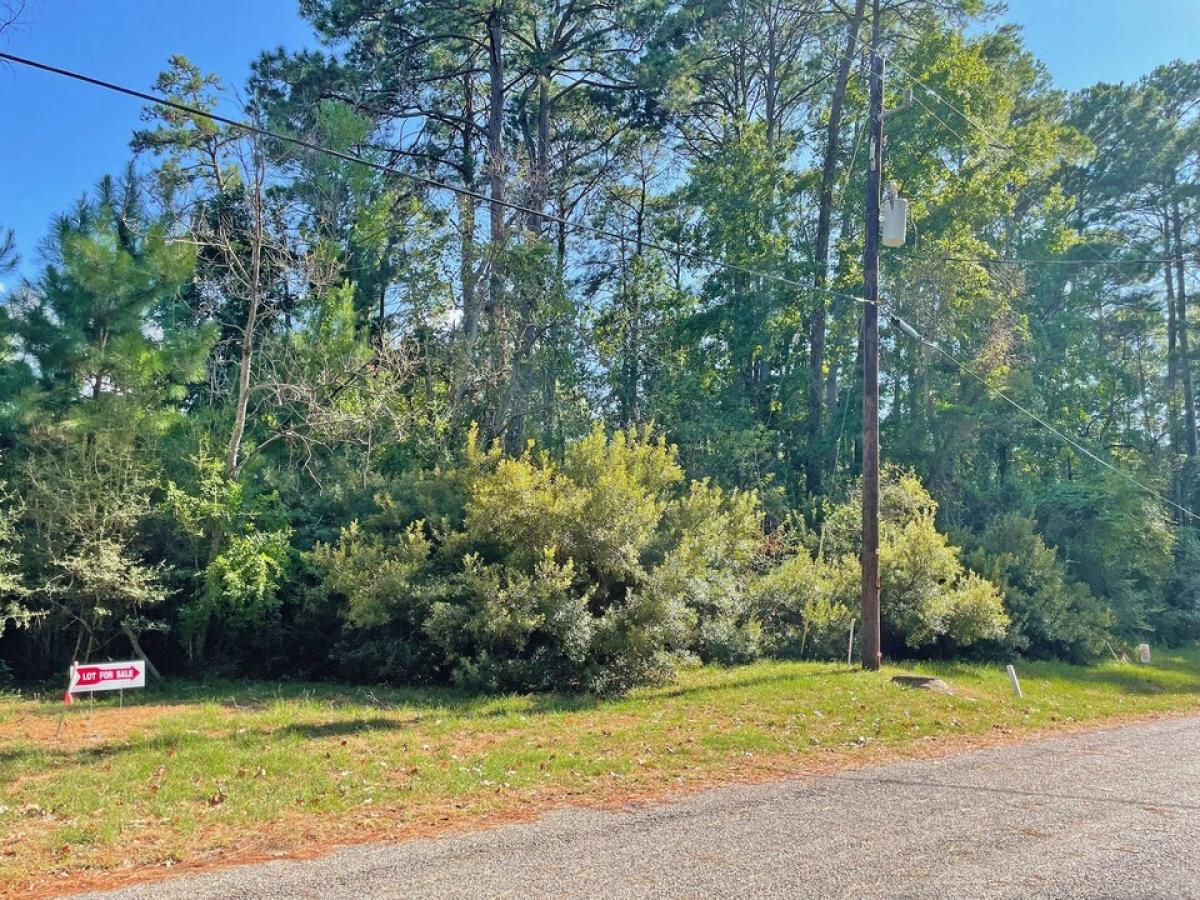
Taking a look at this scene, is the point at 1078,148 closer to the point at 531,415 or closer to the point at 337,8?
the point at 531,415

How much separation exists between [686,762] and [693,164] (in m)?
23.0

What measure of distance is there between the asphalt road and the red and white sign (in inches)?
168

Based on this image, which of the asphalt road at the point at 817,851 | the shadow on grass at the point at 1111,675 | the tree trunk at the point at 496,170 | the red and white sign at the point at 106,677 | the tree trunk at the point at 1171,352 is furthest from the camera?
the tree trunk at the point at 1171,352

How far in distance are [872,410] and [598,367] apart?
11.5 metres

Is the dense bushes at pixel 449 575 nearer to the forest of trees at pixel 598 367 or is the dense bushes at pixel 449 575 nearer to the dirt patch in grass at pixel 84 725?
the forest of trees at pixel 598 367

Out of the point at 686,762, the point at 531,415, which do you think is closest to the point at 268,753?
the point at 686,762

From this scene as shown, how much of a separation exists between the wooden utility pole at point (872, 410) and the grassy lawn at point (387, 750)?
92cm

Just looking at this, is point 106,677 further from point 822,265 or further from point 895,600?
point 822,265

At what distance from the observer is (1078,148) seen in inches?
995

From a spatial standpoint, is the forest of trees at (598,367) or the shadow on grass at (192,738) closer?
the shadow on grass at (192,738)

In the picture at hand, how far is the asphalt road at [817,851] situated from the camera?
14.4ft

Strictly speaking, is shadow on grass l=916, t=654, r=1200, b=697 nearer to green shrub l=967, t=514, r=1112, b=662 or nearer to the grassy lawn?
green shrub l=967, t=514, r=1112, b=662

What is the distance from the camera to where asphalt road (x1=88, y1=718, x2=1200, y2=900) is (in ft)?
14.4

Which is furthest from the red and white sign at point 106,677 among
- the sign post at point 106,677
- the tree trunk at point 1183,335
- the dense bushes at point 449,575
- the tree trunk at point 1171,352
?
the tree trunk at point 1171,352
